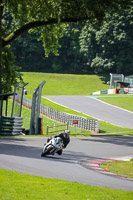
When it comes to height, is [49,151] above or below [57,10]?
below

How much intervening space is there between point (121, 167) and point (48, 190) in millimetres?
7228

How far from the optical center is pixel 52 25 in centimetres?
3528

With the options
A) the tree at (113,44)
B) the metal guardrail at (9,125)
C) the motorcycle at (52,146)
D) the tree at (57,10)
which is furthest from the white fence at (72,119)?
the tree at (113,44)

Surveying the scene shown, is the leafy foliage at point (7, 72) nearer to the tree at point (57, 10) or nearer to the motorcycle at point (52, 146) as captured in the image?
the tree at point (57, 10)

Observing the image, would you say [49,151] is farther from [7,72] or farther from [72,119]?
[72,119]

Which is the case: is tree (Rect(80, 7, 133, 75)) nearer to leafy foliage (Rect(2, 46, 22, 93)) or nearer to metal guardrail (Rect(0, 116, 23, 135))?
leafy foliage (Rect(2, 46, 22, 93))

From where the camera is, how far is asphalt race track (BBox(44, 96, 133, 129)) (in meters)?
47.6

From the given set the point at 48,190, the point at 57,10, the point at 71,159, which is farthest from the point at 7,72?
the point at 48,190

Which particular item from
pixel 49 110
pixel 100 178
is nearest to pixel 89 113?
pixel 49 110

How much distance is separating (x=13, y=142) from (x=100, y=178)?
10.7 meters

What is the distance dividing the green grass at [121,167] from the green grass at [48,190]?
4.29m

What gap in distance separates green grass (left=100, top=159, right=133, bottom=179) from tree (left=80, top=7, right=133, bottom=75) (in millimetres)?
74523

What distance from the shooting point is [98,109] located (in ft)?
179

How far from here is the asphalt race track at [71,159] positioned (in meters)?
14.2
